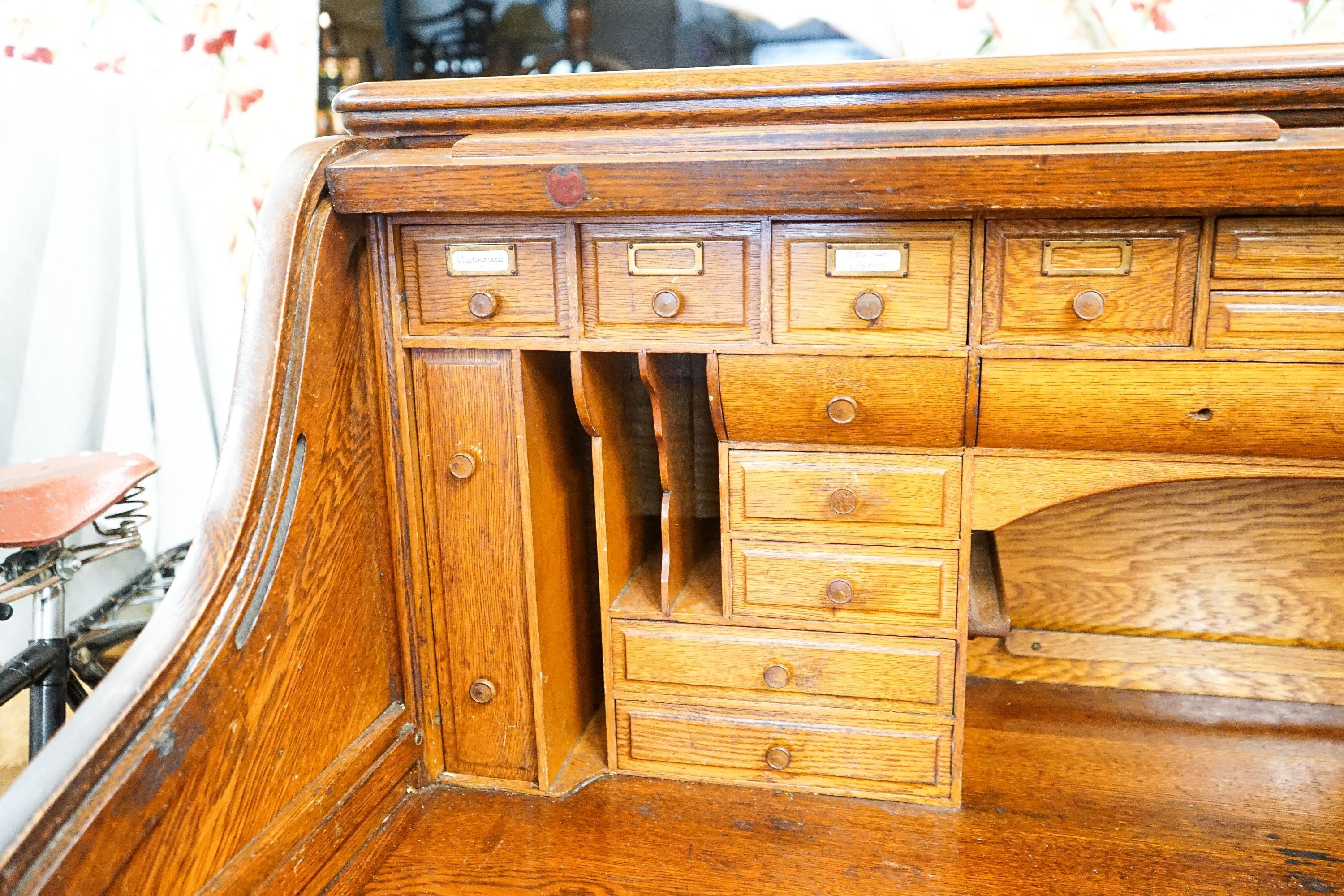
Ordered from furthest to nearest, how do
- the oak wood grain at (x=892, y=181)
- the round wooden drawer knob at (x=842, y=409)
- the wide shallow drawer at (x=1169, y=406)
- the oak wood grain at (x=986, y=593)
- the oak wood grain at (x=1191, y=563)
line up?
the oak wood grain at (x=1191, y=563) → the oak wood grain at (x=986, y=593) → the round wooden drawer knob at (x=842, y=409) → the wide shallow drawer at (x=1169, y=406) → the oak wood grain at (x=892, y=181)

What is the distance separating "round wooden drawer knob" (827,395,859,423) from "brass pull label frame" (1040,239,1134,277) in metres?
0.27

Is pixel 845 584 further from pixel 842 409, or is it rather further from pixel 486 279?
pixel 486 279

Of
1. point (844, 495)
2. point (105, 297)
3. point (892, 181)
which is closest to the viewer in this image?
point (892, 181)

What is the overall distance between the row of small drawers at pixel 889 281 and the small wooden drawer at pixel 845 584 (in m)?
0.30

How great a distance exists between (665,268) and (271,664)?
67 cm

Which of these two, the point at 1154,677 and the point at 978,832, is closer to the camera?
the point at 978,832

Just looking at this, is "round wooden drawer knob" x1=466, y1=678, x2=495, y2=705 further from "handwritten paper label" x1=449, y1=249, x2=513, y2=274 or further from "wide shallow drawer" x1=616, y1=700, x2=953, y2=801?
"handwritten paper label" x1=449, y1=249, x2=513, y2=274

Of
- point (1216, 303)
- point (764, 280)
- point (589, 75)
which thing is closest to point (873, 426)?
point (764, 280)

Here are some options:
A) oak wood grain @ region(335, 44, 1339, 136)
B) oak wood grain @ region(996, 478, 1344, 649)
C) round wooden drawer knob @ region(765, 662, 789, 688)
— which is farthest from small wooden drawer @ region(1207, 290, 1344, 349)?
round wooden drawer knob @ region(765, 662, 789, 688)

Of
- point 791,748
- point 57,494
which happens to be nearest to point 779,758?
point 791,748

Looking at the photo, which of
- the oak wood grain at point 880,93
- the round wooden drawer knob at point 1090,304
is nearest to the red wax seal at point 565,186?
the oak wood grain at point 880,93

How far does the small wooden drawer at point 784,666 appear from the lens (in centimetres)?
137

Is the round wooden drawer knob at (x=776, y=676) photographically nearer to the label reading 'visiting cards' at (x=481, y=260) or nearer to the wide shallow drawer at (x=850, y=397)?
the wide shallow drawer at (x=850, y=397)

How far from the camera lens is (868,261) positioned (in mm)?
1201
